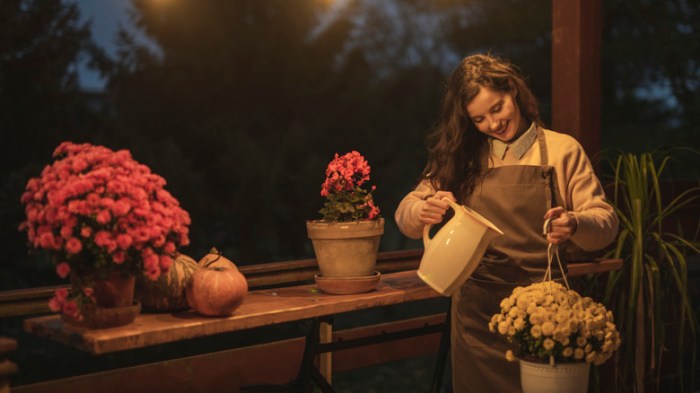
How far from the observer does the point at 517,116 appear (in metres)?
2.33

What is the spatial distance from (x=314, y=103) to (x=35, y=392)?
31.9 feet

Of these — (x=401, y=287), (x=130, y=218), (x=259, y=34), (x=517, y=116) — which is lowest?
(x=401, y=287)

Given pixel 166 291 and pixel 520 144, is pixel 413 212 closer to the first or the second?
pixel 520 144

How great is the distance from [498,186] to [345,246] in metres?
0.48

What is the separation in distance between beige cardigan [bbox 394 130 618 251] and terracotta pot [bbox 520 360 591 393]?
433mm

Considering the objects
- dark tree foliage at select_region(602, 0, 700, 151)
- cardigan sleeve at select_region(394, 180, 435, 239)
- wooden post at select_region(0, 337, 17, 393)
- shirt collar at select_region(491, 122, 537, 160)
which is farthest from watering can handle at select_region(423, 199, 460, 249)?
dark tree foliage at select_region(602, 0, 700, 151)

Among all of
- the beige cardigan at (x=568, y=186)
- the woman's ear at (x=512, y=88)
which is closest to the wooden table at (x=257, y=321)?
the beige cardigan at (x=568, y=186)

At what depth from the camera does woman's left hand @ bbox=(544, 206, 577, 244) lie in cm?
210

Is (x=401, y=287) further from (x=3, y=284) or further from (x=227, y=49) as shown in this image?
(x=227, y=49)

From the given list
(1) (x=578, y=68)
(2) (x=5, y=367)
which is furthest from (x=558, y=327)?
(1) (x=578, y=68)

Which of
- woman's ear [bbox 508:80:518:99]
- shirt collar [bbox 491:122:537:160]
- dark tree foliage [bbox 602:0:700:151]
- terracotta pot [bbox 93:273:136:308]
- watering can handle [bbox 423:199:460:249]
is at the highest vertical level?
dark tree foliage [bbox 602:0:700:151]

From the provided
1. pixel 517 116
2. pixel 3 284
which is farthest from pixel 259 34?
pixel 517 116

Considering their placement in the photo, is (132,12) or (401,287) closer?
(401,287)

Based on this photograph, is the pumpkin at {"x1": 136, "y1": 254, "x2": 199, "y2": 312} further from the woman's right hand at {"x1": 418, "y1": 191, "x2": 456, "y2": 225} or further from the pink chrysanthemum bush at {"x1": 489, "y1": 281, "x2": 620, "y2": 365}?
the pink chrysanthemum bush at {"x1": 489, "y1": 281, "x2": 620, "y2": 365}
